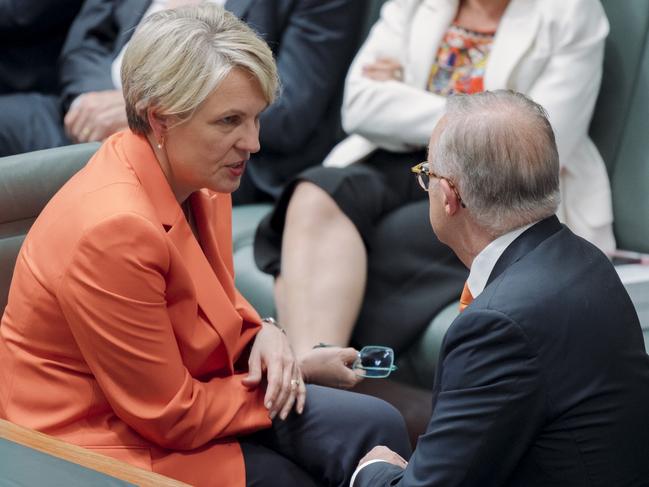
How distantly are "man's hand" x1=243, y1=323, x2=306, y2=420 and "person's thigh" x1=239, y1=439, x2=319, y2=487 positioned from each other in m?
0.07

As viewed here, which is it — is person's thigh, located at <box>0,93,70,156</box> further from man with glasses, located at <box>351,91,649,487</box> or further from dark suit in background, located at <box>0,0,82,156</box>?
man with glasses, located at <box>351,91,649,487</box>

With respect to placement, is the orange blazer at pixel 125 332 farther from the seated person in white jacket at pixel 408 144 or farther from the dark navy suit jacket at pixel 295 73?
the dark navy suit jacket at pixel 295 73

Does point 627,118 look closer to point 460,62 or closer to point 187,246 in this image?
point 460,62

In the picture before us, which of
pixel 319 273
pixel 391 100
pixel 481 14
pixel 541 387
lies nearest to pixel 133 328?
pixel 541 387

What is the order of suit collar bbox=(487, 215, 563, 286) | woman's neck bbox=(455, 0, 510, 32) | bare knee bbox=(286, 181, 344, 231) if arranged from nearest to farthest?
suit collar bbox=(487, 215, 563, 286)
bare knee bbox=(286, 181, 344, 231)
woman's neck bbox=(455, 0, 510, 32)

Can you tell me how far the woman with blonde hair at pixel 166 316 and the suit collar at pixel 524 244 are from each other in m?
0.50

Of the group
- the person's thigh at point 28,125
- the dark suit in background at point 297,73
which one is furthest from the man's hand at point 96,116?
the dark suit in background at point 297,73

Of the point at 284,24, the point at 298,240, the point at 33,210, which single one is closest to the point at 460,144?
the point at 33,210

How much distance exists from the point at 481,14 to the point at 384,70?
0.32 m

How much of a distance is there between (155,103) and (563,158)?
1.52m

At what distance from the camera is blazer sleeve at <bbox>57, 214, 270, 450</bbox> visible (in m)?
1.87

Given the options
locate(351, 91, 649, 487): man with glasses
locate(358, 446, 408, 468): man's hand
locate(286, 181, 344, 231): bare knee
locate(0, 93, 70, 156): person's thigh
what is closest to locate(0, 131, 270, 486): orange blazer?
locate(358, 446, 408, 468): man's hand

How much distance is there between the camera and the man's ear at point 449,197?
1823mm

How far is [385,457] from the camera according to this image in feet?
6.60
